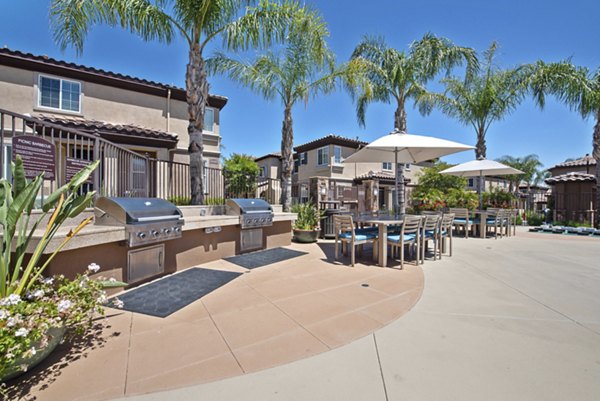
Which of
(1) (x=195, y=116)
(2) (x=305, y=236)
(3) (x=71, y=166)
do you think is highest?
(1) (x=195, y=116)

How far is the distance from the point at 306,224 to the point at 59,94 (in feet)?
39.5

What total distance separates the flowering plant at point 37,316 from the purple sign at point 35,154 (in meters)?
1.57

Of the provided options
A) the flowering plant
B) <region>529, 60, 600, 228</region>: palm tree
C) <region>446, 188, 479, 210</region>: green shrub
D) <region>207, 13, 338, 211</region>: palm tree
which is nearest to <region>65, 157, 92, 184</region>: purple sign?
the flowering plant

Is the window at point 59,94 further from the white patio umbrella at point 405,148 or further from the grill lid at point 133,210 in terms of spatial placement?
the white patio umbrella at point 405,148

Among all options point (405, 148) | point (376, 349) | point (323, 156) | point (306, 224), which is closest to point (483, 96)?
point (405, 148)

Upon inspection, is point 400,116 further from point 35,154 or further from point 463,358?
point 35,154

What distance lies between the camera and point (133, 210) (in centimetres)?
410

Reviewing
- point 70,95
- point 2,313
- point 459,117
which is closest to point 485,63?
point 459,117

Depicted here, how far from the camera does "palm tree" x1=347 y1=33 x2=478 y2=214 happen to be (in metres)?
11.7

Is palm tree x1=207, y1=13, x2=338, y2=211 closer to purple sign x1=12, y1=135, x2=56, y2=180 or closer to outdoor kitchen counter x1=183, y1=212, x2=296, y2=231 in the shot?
outdoor kitchen counter x1=183, y1=212, x2=296, y2=231

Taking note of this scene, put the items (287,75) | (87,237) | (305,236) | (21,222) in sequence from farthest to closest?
(287,75), (305,236), (87,237), (21,222)

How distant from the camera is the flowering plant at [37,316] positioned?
1.85 m

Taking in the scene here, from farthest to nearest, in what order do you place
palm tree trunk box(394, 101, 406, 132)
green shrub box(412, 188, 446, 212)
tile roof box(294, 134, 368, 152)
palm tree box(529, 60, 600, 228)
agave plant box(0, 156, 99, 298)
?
tile roof box(294, 134, 368, 152) → green shrub box(412, 188, 446, 212) → palm tree trunk box(394, 101, 406, 132) → palm tree box(529, 60, 600, 228) → agave plant box(0, 156, 99, 298)

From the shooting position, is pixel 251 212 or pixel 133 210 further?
pixel 251 212
